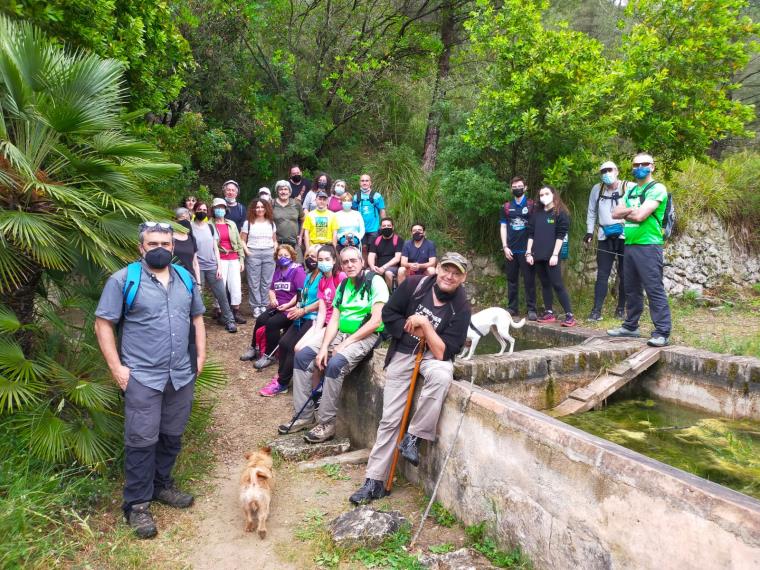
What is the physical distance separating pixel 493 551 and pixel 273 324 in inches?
161

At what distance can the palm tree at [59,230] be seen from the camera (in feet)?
12.9

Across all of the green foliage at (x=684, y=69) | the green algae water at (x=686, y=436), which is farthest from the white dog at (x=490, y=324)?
the green foliage at (x=684, y=69)

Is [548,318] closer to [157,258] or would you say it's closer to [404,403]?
[404,403]

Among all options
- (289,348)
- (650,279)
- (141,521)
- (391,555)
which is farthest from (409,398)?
(650,279)

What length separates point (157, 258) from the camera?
382cm

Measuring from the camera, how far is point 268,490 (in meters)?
4.09

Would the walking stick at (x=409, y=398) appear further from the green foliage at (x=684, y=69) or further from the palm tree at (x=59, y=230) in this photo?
the green foliage at (x=684, y=69)

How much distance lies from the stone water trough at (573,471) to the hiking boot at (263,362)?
170 centimetres

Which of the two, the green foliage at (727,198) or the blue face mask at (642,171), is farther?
the green foliage at (727,198)

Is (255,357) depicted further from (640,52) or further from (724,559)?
(640,52)

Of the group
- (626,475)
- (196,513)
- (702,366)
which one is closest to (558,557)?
(626,475)

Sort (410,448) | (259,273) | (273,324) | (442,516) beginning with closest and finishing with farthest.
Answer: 1. (442,516)
2. (410,448)
3. (273,324)
4. (259,273)

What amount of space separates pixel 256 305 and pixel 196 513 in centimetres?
462

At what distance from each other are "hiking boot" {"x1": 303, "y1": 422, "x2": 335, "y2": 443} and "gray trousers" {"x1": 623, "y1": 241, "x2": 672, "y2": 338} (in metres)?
3.29
